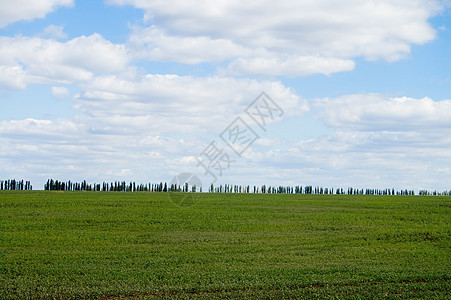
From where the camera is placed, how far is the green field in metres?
20.0

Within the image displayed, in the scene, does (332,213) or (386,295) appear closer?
(386,295)

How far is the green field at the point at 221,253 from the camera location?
19969 mm

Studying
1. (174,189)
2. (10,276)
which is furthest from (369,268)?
(174,189)

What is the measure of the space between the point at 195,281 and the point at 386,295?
770cm

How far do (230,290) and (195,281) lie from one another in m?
2.01

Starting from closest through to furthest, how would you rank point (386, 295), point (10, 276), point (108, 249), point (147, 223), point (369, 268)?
point (386, 295) < point (10, 276) < point (369, 268) < point (108, 249) < point (147, 223)

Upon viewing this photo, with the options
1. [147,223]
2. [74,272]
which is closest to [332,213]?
[147,223]

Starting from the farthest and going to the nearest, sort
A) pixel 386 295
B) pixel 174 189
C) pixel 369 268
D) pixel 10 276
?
pixel 174 189 → pixel 369 268 → pixel 10 276 → pixel 386 295

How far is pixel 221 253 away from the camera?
28.1 meters

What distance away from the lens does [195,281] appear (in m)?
21.1

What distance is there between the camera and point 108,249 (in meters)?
29.7

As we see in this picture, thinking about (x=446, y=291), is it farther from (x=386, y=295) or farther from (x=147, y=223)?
(x=147, y=223)

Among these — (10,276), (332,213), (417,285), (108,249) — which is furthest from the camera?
(332,213)

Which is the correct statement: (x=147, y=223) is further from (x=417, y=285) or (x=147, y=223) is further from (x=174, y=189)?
(x=174, y=189)
